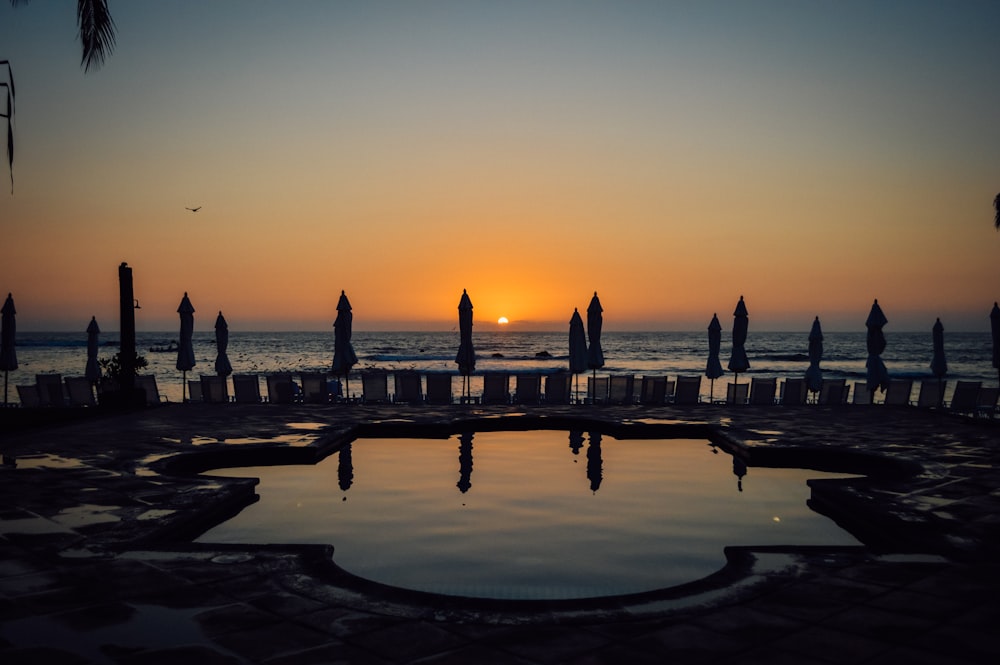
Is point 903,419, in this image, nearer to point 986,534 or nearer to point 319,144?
point 986,534

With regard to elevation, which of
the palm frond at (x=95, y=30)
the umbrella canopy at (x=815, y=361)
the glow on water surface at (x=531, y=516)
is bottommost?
the glow on water surface at (x=531, y=516)

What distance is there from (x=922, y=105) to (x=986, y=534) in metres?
15.1

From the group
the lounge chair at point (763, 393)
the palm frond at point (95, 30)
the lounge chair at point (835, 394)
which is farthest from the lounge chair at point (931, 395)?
the palm frond at point (95, 30)

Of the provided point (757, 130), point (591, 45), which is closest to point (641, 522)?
point (591, 45)

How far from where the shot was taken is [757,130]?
17.7 meters

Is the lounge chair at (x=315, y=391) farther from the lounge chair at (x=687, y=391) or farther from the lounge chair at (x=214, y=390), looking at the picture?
the lounge chair at (x=687, y=391)

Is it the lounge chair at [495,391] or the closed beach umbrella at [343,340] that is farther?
the closed beach umbrella at [343,340]

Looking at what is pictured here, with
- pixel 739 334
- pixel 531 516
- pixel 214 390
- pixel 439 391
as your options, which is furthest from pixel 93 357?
pixel 739 334

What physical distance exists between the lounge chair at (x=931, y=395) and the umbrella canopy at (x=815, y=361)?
209 centimetres

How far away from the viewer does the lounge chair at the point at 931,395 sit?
15.4m

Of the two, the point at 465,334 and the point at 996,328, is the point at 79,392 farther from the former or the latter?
the point at 996,328

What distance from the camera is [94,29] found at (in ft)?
27.2

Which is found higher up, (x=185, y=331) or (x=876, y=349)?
(x=185, y=331)

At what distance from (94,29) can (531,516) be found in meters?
7.54
